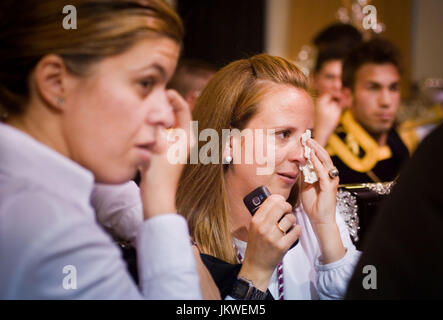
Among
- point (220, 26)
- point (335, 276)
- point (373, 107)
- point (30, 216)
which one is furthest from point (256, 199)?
point (220, 26)

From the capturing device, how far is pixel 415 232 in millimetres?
630

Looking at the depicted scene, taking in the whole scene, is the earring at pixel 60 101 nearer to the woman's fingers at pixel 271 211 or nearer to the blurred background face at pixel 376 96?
the woman's fingers at pixel 271 211

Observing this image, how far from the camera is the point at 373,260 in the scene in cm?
66

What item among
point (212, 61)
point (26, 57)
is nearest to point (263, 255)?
point (26, 57)

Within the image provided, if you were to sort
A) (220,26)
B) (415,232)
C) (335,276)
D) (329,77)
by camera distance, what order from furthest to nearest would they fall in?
1. (220,26)
2. (329,77)
3. (335,276)
4. (415,232)

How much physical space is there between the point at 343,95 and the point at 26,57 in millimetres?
1841

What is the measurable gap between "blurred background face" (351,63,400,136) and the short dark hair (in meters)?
0.03

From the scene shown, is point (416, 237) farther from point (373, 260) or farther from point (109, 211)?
point (109, 211)

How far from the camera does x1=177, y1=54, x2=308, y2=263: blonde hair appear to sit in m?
1.12

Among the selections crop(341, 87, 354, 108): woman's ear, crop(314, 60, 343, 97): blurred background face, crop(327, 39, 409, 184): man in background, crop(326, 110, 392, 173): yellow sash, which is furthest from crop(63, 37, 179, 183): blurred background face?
crop(314, 60, 343, 97): blurred background face

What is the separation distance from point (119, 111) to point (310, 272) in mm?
574

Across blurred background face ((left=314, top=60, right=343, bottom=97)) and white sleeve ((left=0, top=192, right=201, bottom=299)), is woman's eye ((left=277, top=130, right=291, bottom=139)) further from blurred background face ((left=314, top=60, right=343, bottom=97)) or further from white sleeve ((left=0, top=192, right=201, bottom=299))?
blurred background face ((left=314, top=60, right=343, bottom=97))

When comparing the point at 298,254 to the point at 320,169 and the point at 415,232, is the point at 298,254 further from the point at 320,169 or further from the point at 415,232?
the point at 415,232

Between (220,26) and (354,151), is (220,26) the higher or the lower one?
the higher one
